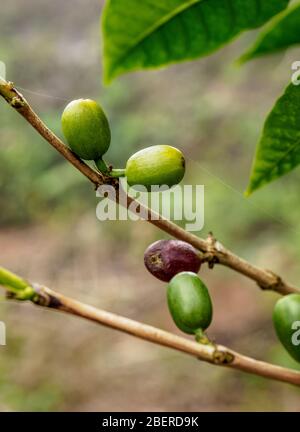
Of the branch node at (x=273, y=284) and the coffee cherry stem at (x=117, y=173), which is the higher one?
the coffee cherry stem at (x=117, y=173)

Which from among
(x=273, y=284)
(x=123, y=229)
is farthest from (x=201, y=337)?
(x=123, y=229)

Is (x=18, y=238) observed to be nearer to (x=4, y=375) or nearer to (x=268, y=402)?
(x=4, y=375)

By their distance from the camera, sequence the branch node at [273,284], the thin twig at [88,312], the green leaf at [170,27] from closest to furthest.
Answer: the thin twig at [88,312], the green leaf at [170,27], the branch node at [273,284]

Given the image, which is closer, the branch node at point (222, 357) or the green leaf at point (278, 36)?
the branch node at point (222, 357)

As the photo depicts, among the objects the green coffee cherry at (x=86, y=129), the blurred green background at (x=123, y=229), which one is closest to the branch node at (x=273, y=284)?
the green coffee cherry at (x=86, y=129)

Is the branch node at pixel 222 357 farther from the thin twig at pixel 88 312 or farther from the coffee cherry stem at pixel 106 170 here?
the coffee cherry stem at pixel 106 170

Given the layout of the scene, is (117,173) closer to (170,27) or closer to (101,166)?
(101,166)

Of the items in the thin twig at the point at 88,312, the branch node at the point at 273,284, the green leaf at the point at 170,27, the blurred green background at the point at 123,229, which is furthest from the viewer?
the blurred green background at the point at 123,229
